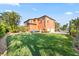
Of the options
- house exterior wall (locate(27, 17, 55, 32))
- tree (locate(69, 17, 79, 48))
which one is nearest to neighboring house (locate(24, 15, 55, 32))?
house exterior wall (locate(27, 17, 55, 32))

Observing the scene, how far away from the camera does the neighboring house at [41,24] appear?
7.94 feet

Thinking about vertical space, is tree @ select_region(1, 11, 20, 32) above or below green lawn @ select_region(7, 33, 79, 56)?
above

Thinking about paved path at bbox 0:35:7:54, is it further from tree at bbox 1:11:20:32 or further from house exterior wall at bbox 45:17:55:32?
house exterior wall at bbox 45:17:55:32

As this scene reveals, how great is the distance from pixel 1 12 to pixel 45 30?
0.46m

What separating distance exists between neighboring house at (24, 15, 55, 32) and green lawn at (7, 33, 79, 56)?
58 millimetres

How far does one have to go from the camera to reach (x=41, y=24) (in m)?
2.45

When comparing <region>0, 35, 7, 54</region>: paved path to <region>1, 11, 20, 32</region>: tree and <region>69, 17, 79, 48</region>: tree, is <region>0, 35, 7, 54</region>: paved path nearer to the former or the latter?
<region>1, 11, 20, 32</region>: tree

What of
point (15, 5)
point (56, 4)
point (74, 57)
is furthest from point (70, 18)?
point (15, 5)

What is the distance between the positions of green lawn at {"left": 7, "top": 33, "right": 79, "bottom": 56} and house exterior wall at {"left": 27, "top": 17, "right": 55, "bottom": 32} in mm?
58

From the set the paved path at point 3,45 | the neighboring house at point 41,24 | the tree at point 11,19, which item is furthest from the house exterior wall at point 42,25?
the paved path at point 3,45

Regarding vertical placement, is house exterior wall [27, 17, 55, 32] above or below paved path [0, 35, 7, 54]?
above

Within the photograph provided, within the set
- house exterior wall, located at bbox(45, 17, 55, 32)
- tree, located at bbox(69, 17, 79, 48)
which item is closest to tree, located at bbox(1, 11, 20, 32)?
house exterior wall, located at bbox(45, 17, 55, 32)

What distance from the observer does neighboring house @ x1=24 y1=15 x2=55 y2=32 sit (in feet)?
7.94

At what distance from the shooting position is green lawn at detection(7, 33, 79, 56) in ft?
7.97
